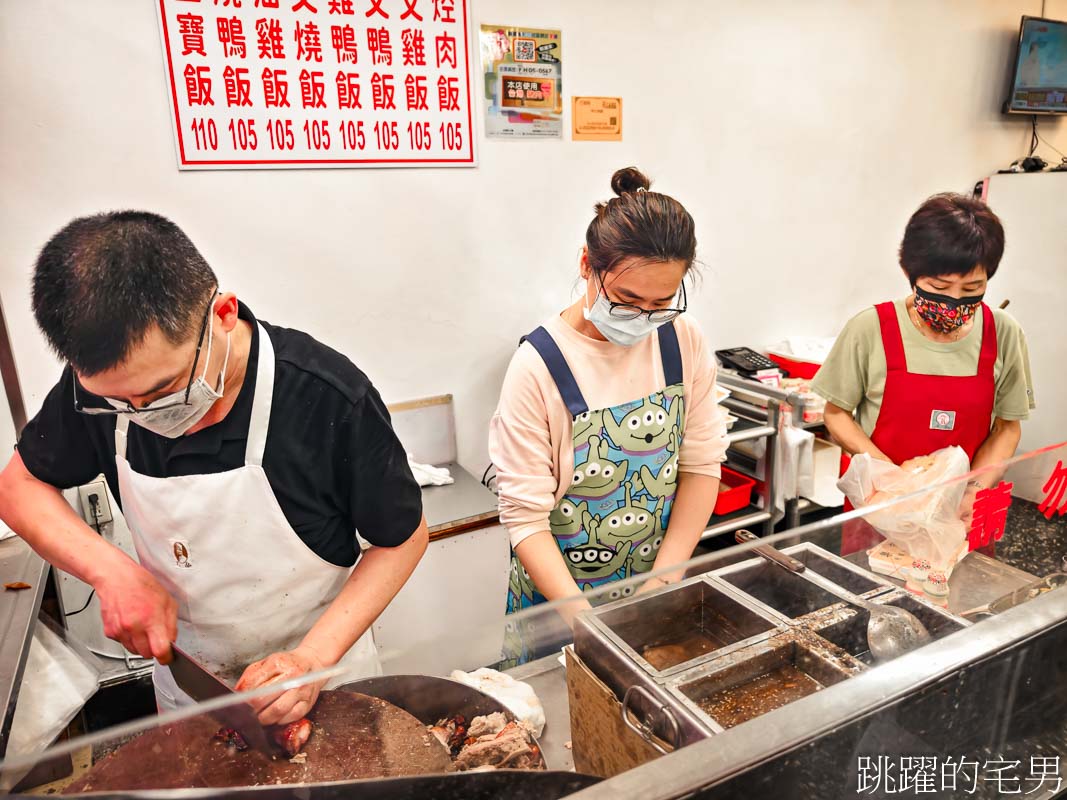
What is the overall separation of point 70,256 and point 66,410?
478 millimetres

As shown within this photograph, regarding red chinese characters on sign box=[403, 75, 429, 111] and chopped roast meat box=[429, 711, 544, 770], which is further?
red chinese characters on sign box=[403, 75, 429, 111]

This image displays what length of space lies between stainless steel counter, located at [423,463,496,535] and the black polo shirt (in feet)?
4.05

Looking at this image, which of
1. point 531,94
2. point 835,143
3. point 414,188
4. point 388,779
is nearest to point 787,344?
point 835,143

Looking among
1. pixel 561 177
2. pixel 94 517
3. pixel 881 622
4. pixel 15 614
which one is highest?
pixel 561 177

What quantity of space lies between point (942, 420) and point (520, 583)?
53.9 inches

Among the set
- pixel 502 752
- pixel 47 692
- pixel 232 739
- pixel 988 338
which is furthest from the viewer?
pixel 988 338

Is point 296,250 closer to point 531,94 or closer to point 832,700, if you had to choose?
point 531,94

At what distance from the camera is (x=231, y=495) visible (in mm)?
1257

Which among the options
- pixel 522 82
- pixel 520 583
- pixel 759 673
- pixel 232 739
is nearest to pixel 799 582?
pixel 759 673

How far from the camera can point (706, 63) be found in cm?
336

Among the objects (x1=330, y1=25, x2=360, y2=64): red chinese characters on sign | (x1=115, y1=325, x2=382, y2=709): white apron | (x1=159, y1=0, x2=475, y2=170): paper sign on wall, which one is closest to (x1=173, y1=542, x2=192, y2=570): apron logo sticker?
(x1=115, y1=325, x2=382, y2=709): white apron

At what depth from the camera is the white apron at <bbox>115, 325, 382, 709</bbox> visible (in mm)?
1252

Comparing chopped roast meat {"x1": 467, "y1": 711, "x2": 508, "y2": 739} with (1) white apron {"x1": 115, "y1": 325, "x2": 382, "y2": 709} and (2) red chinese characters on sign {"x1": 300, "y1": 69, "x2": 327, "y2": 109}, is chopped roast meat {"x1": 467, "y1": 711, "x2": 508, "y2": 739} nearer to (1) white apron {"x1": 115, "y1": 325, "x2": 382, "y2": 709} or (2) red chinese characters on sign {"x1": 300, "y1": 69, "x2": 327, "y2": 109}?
(1) white apron {"x1": 115, "y1": 325, "x2": 382, "y2": 709}

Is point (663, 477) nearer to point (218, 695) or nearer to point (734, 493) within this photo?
point (218, 695)
